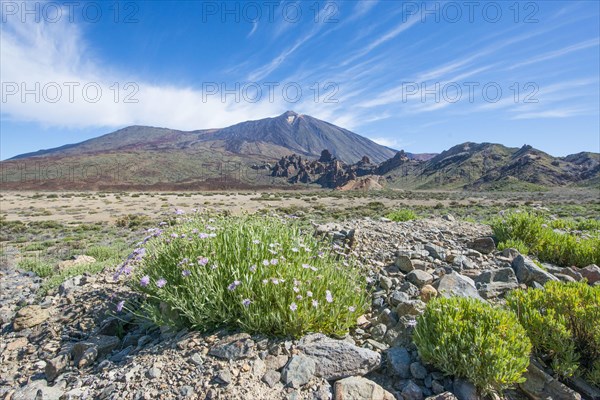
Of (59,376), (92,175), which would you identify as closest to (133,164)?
(92,175)

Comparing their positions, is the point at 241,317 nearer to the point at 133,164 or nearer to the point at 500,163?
the point at 133,164

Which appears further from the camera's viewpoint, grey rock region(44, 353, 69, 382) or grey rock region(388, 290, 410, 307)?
grey rock region(388, 290, 410, 307)

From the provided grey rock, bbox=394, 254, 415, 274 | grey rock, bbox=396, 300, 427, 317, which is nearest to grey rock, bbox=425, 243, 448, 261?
grey rock, bbox=394, 254, 415, 274

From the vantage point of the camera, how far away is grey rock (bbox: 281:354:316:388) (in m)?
2.51

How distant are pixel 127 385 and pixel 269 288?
1288mm

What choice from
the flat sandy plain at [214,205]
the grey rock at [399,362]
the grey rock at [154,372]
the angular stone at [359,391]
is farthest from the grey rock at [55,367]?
the flat sandy plain at [214,205]

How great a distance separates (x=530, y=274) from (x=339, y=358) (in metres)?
3.19

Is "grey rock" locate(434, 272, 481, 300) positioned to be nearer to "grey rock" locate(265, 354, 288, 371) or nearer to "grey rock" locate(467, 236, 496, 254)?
"grey rock" locate(265, 354, 288, 371)

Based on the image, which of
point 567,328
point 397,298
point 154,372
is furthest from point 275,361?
point 567,328

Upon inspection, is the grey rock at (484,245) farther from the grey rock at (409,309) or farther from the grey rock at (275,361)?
the grey rock at (275,361)

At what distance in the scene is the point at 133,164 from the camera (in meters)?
112

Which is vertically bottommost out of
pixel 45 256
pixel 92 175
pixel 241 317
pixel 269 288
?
pixel 45 256

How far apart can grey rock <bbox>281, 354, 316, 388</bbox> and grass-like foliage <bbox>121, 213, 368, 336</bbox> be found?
10.7 inches

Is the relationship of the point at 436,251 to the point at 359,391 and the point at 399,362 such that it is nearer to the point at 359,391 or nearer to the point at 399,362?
the point at 399,362
